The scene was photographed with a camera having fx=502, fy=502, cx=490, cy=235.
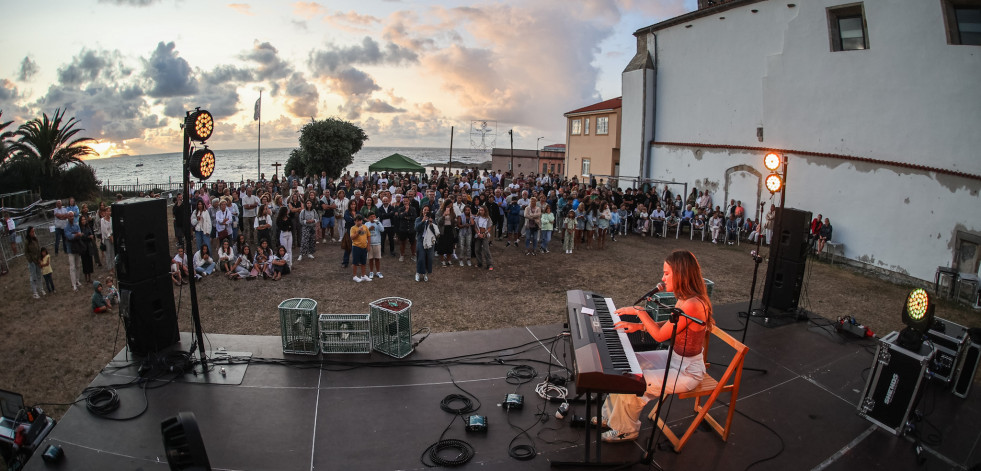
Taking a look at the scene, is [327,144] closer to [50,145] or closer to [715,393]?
[50,145]

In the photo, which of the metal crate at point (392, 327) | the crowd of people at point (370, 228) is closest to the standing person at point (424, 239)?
the crowd of people at point (370, 228)

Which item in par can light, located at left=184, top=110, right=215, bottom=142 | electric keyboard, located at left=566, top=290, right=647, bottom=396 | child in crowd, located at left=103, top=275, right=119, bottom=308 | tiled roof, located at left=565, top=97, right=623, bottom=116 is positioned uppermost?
tiled roof, located at left=565, top=97, right=623, bottom=116

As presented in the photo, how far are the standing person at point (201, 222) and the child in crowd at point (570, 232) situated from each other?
356 inches

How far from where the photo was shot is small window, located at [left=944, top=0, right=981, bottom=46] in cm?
1130

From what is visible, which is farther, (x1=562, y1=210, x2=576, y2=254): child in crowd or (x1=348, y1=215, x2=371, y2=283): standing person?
(x1=562, y1=210, x2=576, y2=254): child in crowd

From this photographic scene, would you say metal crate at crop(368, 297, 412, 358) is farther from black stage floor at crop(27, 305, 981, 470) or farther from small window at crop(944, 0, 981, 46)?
small window at crop(944, 0, 981, 46)

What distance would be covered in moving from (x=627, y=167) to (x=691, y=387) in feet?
70.1

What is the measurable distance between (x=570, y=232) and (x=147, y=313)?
10478 mm

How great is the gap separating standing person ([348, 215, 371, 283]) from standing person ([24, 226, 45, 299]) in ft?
19.0

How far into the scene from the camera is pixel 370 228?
1101 cm

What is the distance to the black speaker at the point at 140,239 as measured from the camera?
5715 millimetres

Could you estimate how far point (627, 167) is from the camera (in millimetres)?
24469

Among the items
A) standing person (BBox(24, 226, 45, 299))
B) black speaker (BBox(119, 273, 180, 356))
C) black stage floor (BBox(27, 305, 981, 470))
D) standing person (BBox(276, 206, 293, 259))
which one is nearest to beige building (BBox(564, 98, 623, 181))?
standing person (BBox(276, 206, 293, 259))

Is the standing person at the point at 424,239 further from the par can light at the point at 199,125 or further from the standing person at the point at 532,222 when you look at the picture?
the par can light at the point at 199,125
